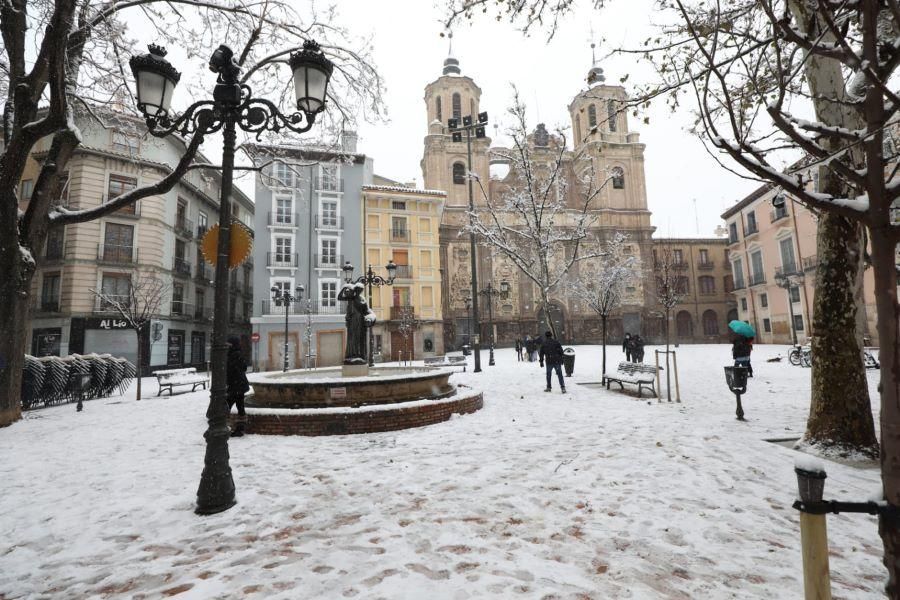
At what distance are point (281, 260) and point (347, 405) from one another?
25241mm

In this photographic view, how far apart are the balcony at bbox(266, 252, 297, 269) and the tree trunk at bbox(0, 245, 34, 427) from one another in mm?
21232

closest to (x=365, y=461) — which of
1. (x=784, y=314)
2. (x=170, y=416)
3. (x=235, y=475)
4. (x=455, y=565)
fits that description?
(x=235, y=475)

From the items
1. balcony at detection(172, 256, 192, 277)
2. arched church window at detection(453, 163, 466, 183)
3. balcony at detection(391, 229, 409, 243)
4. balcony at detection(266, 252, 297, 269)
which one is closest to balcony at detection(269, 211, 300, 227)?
balcony at detection(266, 252, 297, 269)

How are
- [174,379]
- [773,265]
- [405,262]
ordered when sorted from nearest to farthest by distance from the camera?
1. [174,379]
2. [405,262]
3. [773,265]

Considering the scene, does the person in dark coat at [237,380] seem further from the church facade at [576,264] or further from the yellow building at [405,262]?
the church facade at [576,264]

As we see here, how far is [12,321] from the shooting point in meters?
8.03

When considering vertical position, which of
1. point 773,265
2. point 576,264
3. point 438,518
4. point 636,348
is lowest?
point 438,518

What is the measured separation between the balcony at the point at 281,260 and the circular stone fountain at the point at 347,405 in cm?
2336

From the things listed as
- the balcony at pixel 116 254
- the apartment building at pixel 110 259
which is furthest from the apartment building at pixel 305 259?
the balcony at pixel 116 254

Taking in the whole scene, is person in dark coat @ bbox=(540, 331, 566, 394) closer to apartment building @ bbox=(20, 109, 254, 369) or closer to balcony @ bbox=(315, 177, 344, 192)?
apartment building @ bbox=(20, 109, 254, 369)

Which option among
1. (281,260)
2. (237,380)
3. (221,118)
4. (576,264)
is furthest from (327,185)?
(221,118)

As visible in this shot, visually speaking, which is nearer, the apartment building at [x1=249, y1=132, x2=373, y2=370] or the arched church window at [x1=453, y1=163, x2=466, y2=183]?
the apartment building at [x1=249, y1=132, x2=373, y2=370]

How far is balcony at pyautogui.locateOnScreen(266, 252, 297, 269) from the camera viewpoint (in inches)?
1158

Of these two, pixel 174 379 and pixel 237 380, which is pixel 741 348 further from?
pixel 174 379
